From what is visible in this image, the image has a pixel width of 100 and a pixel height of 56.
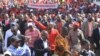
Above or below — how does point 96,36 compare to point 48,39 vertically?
below

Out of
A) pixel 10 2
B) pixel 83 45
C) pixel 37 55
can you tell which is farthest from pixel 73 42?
pixel 10 2

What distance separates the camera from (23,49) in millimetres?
12727

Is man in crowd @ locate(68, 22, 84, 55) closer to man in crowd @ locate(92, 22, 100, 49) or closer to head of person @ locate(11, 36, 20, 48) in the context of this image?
man in crowd @ locate(92, 22, 100, 49)

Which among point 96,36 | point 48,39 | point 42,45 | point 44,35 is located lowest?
point 96,36

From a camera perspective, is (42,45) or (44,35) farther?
(44,35)

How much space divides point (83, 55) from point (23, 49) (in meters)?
1.61

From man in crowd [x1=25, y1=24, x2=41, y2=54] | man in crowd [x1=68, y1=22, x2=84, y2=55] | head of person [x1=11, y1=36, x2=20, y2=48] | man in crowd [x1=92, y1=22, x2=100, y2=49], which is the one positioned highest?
head of person [x1=11, y1=36, x2=20, y2=48]

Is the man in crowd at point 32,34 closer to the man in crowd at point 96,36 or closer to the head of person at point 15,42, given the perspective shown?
the man in crowd at point 96,36

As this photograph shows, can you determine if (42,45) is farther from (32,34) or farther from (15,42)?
(15,42)

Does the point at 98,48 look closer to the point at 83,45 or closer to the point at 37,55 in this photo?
the point at 37,55

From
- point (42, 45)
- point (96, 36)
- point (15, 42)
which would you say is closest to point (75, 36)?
point (42, 45)

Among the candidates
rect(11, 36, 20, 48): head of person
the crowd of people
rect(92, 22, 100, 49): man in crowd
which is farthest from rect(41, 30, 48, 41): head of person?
rect(92, 22, 100, 49): man in crowd

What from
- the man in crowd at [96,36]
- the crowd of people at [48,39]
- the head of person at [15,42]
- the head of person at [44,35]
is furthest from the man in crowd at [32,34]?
the head of person at [15,42]

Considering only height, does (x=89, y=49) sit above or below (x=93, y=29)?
above
